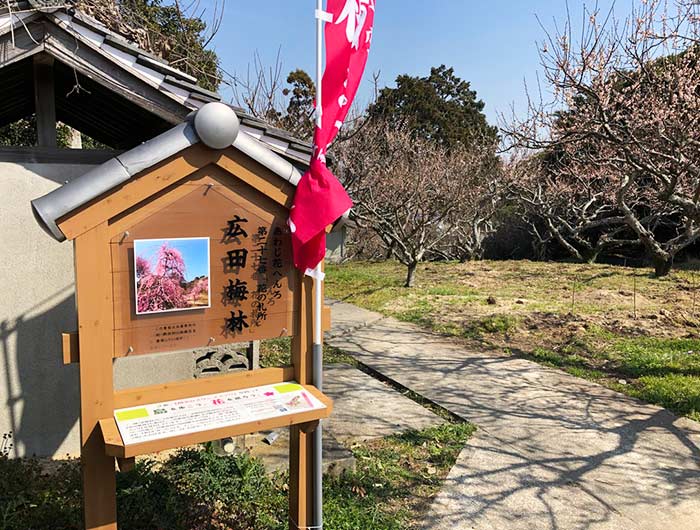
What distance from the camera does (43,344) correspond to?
13.2ft

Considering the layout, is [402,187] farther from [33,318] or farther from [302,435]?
[302,435]

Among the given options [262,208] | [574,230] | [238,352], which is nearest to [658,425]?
[238,352]

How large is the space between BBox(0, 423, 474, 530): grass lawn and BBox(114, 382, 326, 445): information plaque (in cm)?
95

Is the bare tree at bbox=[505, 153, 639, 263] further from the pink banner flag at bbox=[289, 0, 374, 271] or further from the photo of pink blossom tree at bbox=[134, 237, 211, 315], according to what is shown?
the photo of pink blossom tree at bbox=[134, 237, 211, 315]

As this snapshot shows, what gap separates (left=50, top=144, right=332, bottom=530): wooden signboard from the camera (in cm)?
222

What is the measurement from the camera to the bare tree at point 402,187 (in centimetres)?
1299

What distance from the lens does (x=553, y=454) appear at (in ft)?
14.2

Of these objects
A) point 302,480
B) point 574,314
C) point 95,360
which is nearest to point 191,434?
point 95,360

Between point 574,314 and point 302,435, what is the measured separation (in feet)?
24.6

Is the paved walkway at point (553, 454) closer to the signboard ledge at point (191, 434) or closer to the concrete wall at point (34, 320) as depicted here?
the signboard ledge at point (191, 434)

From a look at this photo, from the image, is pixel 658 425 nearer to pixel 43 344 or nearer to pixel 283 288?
pixel 283 288

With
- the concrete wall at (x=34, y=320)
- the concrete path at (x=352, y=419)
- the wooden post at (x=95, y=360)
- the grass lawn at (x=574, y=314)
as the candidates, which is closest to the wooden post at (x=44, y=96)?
the concrete wall at (x=34, y=320)

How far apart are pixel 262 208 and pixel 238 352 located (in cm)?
224

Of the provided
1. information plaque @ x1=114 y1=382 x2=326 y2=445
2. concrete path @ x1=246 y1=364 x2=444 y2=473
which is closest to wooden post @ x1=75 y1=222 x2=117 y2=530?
information plaque @ x1=114 y1=382 x2=326 y2=445
